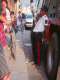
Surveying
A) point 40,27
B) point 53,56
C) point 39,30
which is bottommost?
point 53,56

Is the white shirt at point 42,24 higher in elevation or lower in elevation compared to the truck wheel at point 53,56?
higher

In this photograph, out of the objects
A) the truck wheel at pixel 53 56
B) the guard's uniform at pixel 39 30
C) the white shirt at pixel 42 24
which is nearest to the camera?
the truck wheel at pixel 53 56

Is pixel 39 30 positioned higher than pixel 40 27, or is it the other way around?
pixel 40 27

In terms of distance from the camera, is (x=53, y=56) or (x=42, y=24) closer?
(x=53, y=56)

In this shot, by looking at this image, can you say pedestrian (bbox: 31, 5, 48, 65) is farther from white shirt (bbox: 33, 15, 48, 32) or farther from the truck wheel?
the truck wheel

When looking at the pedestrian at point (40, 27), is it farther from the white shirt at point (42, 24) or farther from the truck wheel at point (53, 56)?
the truck wheel at point (53, 56)

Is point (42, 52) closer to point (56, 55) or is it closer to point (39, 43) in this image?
point (39, 43)

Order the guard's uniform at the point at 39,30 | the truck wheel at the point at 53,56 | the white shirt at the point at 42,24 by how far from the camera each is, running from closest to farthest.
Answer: the truck wheel at the point at 53,56 → the white shirt at the point at 42,24 → the guard's uniform at the point at 39,30

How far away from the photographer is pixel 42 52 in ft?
27.1

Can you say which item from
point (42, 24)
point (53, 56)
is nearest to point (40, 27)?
point (42, 24)

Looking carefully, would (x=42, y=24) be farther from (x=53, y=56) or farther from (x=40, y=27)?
(x=53, y=56)

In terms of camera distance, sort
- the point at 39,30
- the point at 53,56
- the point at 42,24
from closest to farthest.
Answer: the point at 53,56, the point at 42,24, the point at 39,30

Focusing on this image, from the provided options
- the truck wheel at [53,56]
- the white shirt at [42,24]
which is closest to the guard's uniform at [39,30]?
the white shirt at [42,24]

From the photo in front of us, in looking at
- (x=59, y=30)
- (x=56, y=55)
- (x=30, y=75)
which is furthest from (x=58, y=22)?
(x=30, y=75)
